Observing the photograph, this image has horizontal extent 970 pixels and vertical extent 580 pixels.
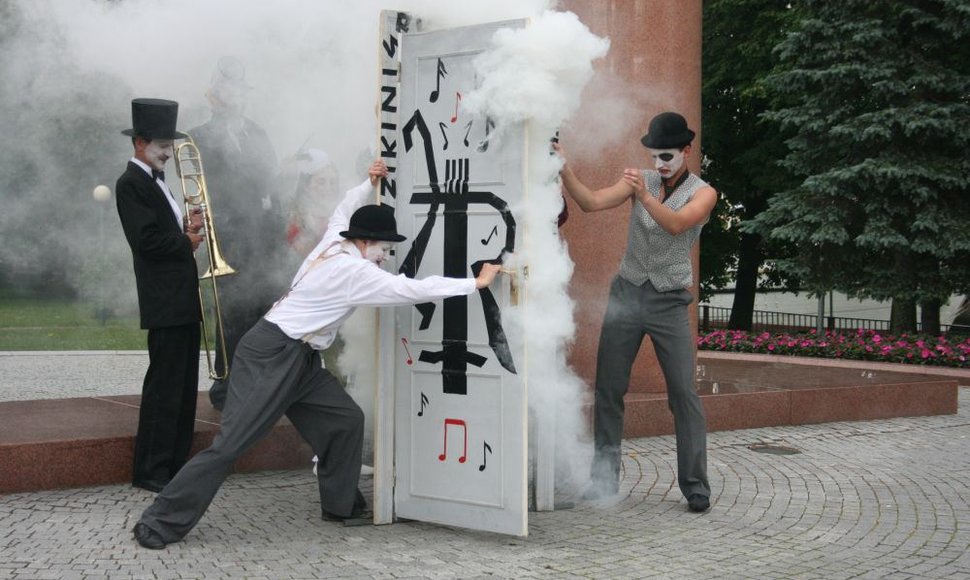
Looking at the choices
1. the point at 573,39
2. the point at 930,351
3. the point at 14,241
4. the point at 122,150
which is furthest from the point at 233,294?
the point at 930,351

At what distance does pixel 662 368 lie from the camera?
5812mm

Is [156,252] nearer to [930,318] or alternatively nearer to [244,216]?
[244,216]

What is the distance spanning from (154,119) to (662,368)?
117 inches

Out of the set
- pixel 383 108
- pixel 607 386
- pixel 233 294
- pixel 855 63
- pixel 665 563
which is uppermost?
pixel 855 63

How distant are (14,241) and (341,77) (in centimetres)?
294

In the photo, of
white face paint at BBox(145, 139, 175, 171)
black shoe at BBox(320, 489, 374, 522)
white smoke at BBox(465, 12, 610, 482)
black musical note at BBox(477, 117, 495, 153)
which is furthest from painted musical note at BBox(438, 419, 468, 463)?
white face paint at BBox(145, 139, 175, 171)

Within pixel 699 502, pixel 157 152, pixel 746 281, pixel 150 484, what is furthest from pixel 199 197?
pixel 746 281

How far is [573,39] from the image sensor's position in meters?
4.93

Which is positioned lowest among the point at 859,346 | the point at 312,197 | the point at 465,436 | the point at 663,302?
the point at 465,436

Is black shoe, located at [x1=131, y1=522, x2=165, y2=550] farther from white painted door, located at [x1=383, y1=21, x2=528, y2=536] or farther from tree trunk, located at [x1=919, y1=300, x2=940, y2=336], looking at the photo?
tree trunk, located at [x1=919, y1=300, x2=940, y2=336]

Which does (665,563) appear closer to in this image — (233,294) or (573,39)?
(573,39)

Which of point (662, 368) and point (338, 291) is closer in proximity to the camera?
point (338, 291)

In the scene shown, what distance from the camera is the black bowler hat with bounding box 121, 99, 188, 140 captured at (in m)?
5.69

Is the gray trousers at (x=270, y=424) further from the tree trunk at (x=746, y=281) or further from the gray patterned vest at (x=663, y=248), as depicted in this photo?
the tree trunk at (x=746, y=281)
